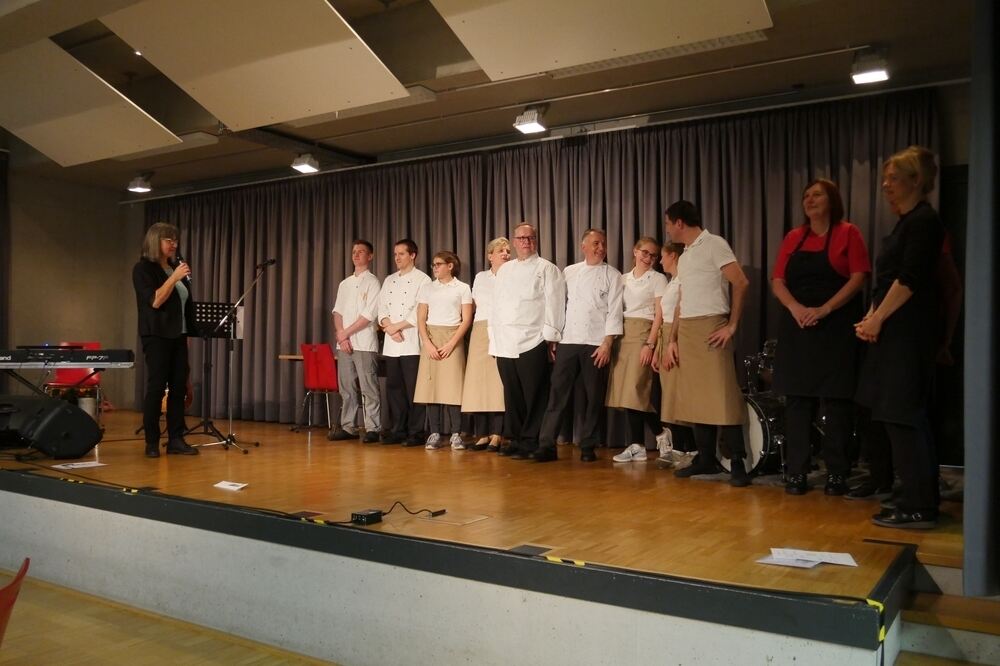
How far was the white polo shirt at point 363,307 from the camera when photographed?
6215 millimetres

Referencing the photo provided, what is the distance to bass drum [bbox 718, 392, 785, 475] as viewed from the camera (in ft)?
13.6

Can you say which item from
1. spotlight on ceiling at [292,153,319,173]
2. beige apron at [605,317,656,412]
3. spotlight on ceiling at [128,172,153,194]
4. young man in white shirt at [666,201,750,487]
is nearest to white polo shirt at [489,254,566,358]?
beige apron at [605,317,656,412]

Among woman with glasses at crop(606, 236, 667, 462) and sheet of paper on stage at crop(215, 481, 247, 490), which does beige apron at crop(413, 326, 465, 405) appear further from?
sheet of paper on stage at crop(215, 481, 247, 490)

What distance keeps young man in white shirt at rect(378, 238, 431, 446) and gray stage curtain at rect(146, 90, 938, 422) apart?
95 cm

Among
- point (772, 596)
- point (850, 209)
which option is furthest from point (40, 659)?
point (850, 209)

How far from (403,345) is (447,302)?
0.52 m

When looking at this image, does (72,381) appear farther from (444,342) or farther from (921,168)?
(921,168)

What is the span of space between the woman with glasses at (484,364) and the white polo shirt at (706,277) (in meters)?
1.58

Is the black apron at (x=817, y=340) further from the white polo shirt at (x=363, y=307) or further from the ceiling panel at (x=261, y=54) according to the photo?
the white polo shirt at (x=363, y=307)

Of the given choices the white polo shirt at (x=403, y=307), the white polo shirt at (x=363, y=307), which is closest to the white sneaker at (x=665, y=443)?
the white polo shirt at (x=403, y=307)

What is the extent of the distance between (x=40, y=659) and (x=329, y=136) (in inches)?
196

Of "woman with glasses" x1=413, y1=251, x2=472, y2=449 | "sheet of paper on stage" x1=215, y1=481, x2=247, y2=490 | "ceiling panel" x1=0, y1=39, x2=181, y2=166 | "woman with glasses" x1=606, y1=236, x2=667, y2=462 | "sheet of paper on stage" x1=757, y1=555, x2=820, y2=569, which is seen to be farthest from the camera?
"woman with glasses" x1=413, y1=251, x2=472, y2=449

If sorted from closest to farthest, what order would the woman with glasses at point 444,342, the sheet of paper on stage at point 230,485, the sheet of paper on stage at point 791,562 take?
the sheet of paper on stage at point 791,562 < the sheet of paper on stage at point 230,485 < the woman with glasses at point 444,342

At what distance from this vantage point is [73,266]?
8.95 metres
